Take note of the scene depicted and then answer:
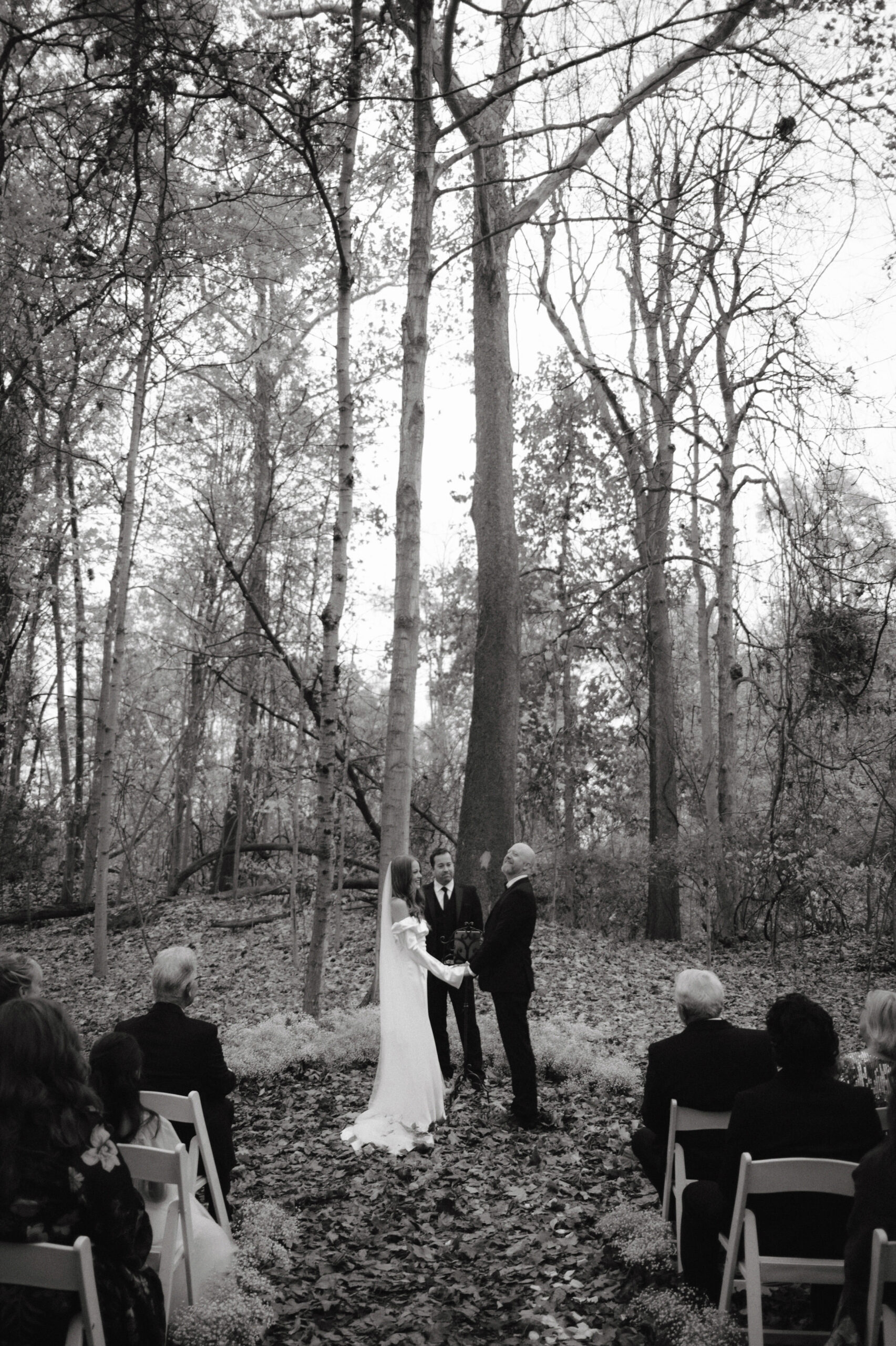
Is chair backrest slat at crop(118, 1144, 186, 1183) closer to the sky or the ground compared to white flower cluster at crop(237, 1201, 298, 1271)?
closer to the sky

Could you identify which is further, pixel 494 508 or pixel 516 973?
pixel 494 508

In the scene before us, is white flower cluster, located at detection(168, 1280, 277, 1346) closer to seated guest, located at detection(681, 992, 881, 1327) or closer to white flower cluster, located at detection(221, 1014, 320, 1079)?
seated guest, located at detection(681, 992, 881, 1327)

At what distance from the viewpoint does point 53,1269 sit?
2555mm

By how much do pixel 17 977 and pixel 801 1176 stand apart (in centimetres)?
295

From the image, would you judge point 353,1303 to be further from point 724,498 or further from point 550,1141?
point 724,498

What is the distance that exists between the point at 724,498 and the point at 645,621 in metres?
3.51

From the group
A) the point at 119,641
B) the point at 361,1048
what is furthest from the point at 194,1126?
the point at 119,641

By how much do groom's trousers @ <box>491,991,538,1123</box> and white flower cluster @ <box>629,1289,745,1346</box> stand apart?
2.38 m

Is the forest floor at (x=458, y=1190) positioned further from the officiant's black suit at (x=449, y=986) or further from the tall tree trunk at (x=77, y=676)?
the tall tree trunk at (x=77, y=676)

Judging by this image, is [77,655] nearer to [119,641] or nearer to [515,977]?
[119,641]

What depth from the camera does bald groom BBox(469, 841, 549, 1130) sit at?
247 inches

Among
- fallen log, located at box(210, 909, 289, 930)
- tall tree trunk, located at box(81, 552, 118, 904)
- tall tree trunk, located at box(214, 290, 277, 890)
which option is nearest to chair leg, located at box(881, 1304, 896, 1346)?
tall tree trunk, located at box(81, 552, 118, 904)

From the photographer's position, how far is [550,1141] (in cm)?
603

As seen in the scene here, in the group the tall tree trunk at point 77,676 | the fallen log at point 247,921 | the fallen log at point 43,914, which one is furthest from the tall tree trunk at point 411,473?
the fallen log at point 43,914
